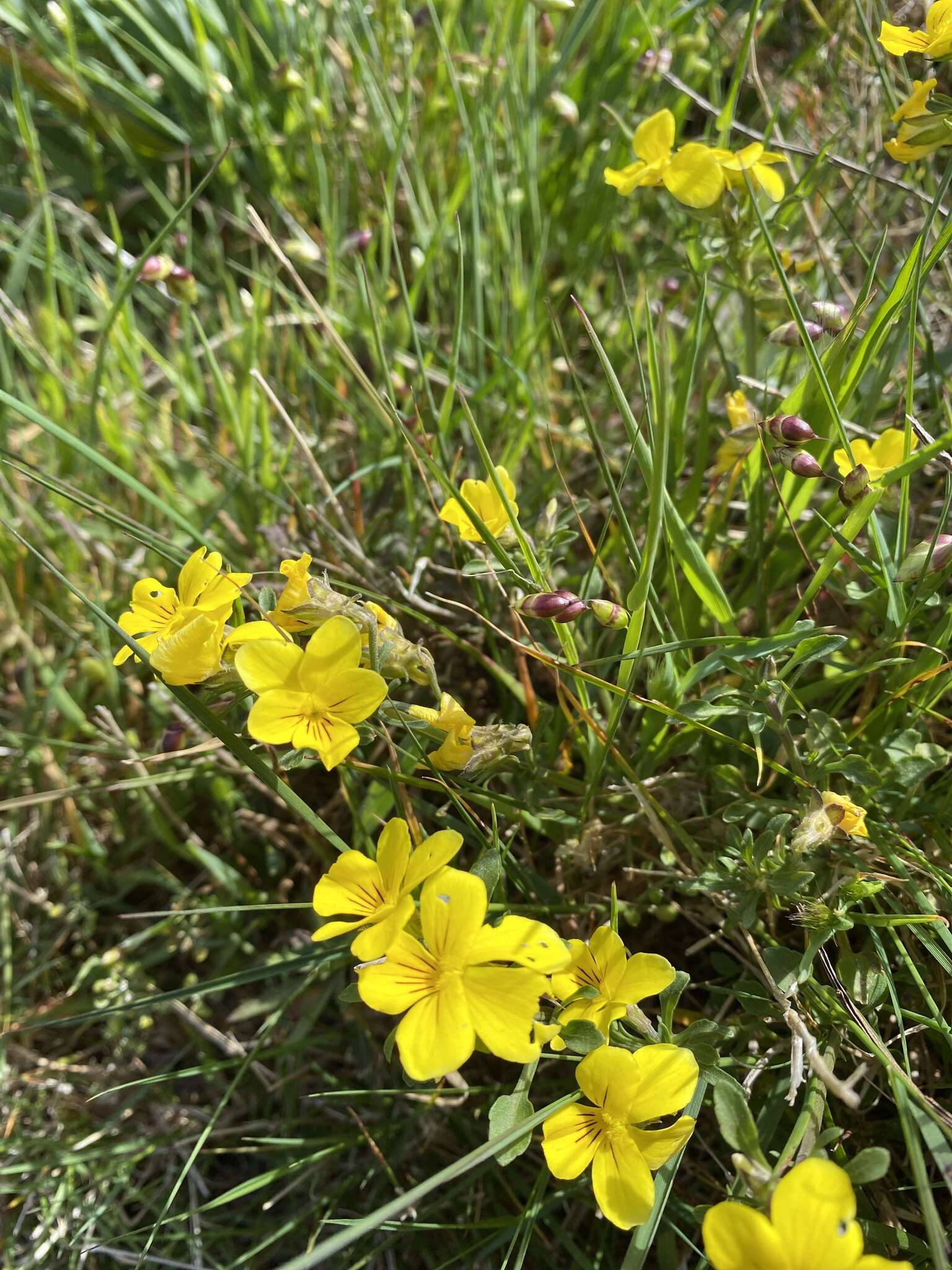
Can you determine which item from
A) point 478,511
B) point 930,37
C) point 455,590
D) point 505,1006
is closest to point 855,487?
point 478,511

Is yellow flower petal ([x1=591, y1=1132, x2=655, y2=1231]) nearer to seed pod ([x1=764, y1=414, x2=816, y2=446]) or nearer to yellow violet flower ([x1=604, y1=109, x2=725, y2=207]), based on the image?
seed pod ([x1=764, y1=414, x2=816, y2=446])

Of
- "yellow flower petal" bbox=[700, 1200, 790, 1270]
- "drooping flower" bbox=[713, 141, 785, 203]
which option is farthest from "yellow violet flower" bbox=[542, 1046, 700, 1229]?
"drooping flower" bbox=[713, 141, 785, 203]

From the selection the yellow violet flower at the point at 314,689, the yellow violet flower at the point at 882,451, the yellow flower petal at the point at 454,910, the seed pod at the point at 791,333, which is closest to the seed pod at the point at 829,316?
the seed pod at the point at 791,333

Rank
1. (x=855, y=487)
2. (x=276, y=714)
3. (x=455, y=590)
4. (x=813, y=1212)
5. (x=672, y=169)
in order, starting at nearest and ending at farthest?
(x=813, y=1212) < (x=276, y=714) < (x=855, y=487) < (x=672, y=169) < (x=455, y=590)

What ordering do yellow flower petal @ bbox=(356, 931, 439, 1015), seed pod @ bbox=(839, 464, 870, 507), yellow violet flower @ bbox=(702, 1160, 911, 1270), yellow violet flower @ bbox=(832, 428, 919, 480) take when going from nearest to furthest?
yellow violet flower @ bbox=(702, 1160, 911, 1270) < yellow flower petal @ bbox=(356, 931, 439, 1015) < seed pod @ bbox=(839, 464, 870, 507) < yellow violet flower @ bbox=(832, 428, 919, 480)

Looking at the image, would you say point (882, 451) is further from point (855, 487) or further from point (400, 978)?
point (400, 978)

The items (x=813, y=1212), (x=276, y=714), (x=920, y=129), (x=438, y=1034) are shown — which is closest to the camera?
(x=813, y=1212)

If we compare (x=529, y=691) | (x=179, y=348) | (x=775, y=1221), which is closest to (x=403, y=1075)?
(x=529, y=691)
